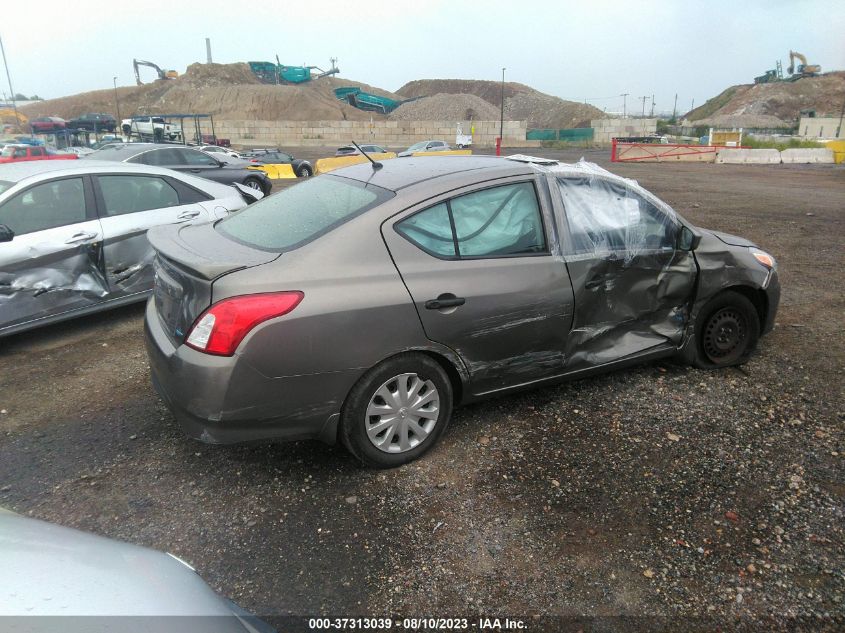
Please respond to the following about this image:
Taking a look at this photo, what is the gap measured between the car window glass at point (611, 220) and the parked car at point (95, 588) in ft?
9.08

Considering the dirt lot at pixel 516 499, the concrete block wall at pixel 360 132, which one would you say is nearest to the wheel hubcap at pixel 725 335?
the dirt lot at pixel 516 499

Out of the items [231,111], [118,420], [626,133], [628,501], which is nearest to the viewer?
[628,501]

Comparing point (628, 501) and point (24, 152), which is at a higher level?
point (24, 152)

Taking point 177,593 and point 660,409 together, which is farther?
point 660,409

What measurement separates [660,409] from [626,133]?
64425mm

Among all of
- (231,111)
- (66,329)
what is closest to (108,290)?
(66,329)

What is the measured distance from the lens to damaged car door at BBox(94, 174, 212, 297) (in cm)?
531

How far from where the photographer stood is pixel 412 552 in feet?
8.62

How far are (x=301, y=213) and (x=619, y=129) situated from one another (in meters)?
65.0

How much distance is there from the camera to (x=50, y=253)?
4840mm

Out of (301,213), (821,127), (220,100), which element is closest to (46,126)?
(220,100)

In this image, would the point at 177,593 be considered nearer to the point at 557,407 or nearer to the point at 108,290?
the point at 557,407

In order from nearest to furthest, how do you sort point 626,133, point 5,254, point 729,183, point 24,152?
point 5,254, point 729,183, point 24,152, point 626,133

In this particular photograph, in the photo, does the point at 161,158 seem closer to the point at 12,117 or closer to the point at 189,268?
the point at 189,268
